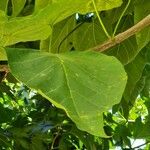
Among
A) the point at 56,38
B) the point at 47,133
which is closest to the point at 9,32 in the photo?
the point at 56,38

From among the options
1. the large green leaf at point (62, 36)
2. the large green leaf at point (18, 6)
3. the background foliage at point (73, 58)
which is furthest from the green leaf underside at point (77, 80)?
the large green leaf at point (62, 36)

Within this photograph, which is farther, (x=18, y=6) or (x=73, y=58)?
(x=18, y=6)

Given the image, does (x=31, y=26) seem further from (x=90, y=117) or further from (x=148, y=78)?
(x=148, y=78)

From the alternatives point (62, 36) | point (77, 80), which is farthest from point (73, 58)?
point (62, 36)

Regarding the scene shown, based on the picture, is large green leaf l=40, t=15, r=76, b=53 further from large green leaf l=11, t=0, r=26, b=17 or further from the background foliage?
large green leaf l=11, t=0, r=26, b=17

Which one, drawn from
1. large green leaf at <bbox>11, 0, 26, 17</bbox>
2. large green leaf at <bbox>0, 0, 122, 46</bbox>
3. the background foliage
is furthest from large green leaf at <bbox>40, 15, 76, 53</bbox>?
large green leaf at <bbox>0, 0, 122, 46</bbox>

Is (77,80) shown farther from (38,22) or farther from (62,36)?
(62,36)

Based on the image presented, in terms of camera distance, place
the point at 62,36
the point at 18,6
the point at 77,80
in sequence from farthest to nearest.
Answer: the point at 62,36
the point at 18,6
the point at 77,80

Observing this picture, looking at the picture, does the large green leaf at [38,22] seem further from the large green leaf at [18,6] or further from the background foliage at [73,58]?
the large green leaf at [18,6]
